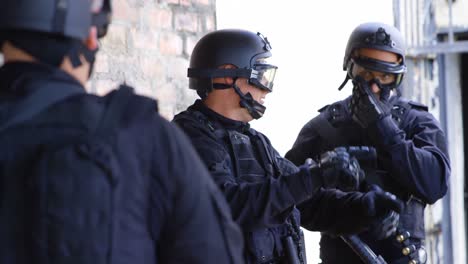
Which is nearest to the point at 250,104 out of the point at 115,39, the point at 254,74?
the point at 254,74

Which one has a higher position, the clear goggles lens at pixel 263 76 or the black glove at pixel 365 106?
the clear goggles lens at pixel 263 76

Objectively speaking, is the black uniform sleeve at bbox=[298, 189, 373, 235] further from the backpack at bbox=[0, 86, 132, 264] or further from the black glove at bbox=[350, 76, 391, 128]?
the backpack at bbox=[0, 86, 132, 264]

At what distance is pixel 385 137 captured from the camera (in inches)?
161

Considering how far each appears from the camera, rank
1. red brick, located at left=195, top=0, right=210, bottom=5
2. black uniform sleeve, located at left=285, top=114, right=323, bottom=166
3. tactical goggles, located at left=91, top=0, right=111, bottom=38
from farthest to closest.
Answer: black uniform sleeve, located at left=285, top=114, right=323, bottom=166, red brick, located at left=195, top=0, right=210, bottom=5, tactical goggles, located at left=91, top=0, right=111, bottom=38

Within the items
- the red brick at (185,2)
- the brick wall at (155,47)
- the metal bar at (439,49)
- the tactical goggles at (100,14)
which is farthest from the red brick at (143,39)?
the metal bar at (439,49)

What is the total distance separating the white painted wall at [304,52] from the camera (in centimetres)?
584

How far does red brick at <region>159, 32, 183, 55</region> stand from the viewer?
3854 millimetres

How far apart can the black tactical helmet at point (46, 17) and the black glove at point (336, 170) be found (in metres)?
1.55

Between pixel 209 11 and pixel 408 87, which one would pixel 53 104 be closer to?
pixel 209 11

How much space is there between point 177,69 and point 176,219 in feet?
7.46

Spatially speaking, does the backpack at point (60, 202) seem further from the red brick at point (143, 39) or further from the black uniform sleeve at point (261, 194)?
the red brick at point (143, 39)

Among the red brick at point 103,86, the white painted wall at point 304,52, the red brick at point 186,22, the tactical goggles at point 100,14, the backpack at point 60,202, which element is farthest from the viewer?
the white painted wall at point 304,52

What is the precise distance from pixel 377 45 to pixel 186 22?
0.89 m

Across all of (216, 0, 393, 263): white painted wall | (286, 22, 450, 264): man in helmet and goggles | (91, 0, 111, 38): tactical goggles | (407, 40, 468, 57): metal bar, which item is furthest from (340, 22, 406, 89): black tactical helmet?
(91, 0, 111, 38): tactical goggles
